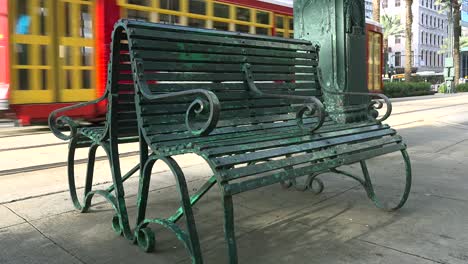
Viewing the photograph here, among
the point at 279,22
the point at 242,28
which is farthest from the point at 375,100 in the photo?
the point at 279,22

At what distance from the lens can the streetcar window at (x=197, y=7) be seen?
9004 millimetres

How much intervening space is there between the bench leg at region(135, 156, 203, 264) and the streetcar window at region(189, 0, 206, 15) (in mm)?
6578

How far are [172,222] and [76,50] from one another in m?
5.74

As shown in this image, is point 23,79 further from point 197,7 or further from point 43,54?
point 197,7

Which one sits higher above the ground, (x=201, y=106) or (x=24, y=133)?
(x=201, y=106)

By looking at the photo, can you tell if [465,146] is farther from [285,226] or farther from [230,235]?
[230,235]

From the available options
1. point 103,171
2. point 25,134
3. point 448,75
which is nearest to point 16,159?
point 103,171

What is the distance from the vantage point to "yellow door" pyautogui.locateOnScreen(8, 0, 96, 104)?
7312mm

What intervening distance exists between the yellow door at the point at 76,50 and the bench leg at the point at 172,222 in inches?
204

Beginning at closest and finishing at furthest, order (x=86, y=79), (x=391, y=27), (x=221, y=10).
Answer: (x=86, y=79), (x=221, y=10), (x=391, y=27)

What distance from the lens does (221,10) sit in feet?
31.5

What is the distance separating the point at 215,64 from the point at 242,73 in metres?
0.28

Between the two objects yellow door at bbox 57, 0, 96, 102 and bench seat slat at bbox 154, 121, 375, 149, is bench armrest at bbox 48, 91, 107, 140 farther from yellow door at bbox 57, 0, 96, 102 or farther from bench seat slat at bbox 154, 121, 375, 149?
yellow door at bbox 57, 0, 96, 102

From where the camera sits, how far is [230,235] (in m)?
2.52
